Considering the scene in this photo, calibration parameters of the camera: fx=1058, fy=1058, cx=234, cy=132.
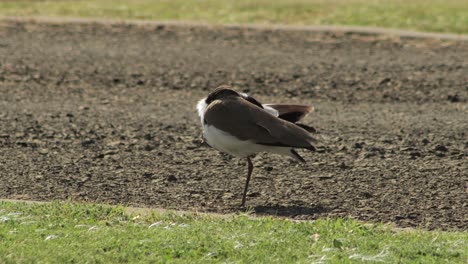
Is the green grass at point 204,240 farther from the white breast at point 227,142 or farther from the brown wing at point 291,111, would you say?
the brown wing at point 291,111

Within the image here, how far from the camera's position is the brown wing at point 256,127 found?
7.55 m

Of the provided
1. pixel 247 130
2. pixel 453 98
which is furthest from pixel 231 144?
pixel 453 98

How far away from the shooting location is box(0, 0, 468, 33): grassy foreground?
18656 millimetres

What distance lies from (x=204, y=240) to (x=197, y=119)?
521 cm

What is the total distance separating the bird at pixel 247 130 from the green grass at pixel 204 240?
682mm

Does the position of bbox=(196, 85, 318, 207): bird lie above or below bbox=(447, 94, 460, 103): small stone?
above

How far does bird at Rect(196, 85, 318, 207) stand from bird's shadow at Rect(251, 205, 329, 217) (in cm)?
18

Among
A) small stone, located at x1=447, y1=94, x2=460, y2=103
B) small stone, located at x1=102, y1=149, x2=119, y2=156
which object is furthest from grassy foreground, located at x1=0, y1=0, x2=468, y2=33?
small stone, located at x1=102, y1=149, x2=119, y2=156

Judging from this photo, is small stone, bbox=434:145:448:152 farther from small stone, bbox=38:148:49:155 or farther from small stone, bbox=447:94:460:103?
small stone, bbox=38:148:49:155

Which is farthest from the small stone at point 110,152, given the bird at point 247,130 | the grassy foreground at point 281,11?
the grassy foreground at point 281,11

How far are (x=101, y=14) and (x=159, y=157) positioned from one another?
1092 centimetres

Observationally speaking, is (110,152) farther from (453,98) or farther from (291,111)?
(453,98)

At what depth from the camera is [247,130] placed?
7602 millimetres

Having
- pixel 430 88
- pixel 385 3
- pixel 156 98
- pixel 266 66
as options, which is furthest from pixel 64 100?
pixel 385 3
